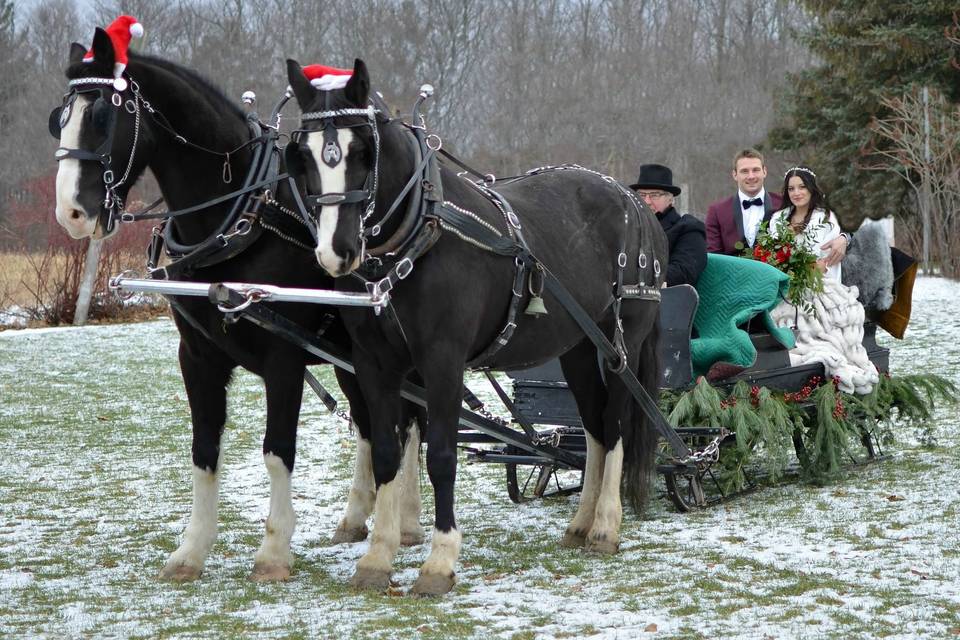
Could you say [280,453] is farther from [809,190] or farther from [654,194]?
[809,190]

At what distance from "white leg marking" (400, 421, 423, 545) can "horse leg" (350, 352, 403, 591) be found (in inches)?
38.4

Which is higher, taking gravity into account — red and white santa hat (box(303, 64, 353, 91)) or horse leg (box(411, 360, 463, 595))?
red and white santa hat (box(303, 64, 353, 91))

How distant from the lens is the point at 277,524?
5.19 m

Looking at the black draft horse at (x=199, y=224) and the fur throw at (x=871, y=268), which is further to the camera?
the fur throw at (x=871, y=268)

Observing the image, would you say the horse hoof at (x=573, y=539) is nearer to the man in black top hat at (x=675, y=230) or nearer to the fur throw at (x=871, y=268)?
the man in black top hat at (x=675, y=230)

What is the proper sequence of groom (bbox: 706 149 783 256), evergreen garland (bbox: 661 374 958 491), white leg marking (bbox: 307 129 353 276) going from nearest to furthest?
white leg marking (bbox: 307 129 353 276)
evergreen garland (bbox: 661 374 958 491)
groom (bbox: 706 149 783 256)

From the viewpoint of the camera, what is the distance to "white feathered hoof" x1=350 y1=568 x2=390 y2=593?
4.89 metres

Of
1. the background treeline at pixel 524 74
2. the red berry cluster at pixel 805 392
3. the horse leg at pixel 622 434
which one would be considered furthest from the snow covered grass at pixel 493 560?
the background treeline at pixel 524 74

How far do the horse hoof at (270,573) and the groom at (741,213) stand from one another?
373 cm

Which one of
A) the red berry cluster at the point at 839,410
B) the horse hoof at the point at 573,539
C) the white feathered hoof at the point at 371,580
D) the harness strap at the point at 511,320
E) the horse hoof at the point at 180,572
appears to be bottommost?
the horse hoof at the point at 180,572

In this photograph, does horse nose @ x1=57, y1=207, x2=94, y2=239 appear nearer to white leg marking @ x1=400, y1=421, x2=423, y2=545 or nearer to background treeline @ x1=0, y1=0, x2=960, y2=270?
white leg marking @ x1=400, y1=421, x2=423, y2=545

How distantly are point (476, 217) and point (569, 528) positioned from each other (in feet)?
5.88

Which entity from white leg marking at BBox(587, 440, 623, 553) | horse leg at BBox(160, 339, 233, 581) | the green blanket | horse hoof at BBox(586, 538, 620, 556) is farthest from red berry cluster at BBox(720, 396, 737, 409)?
horse leg at BBox(160, 339, 233, 581)

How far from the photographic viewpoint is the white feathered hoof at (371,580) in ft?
16.0
